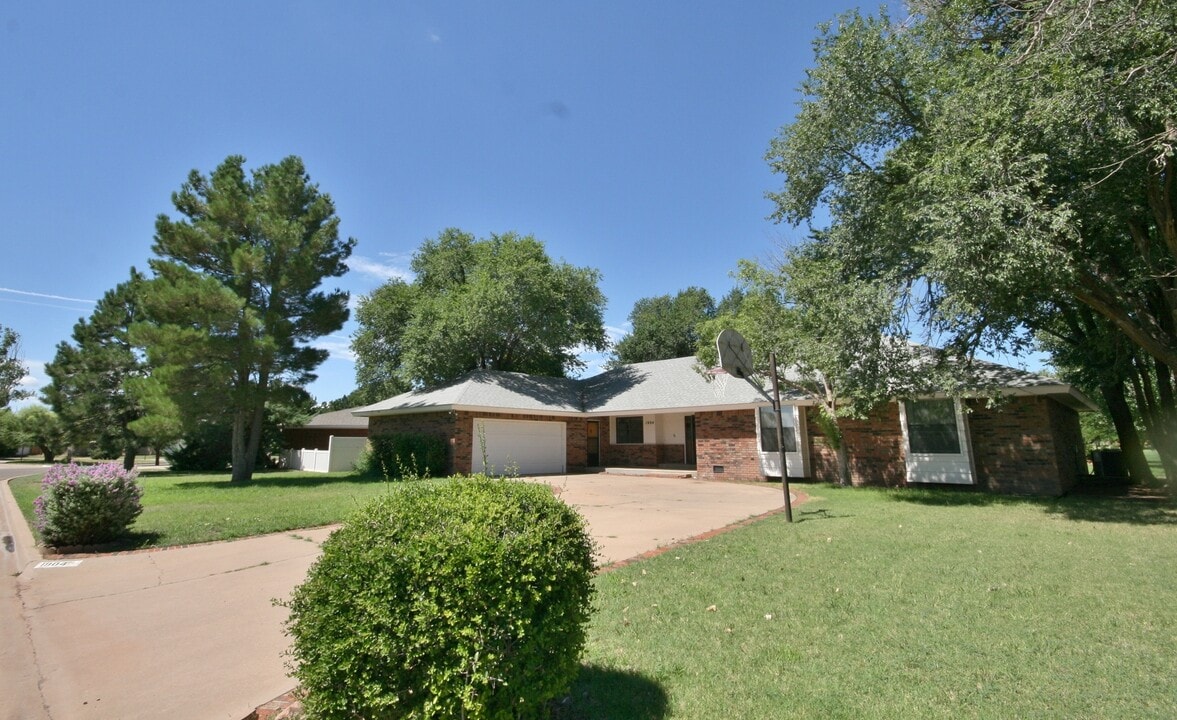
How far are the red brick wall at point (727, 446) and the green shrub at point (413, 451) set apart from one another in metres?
9.15

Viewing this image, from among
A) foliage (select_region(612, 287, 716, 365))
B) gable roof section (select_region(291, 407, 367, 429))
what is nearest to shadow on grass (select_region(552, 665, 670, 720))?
gable roof section (select_region(291, 407, 367, 429))

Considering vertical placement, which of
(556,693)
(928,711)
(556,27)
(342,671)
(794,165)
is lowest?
(928,711)

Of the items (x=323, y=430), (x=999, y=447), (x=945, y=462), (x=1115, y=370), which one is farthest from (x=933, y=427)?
(x=323, y=430)

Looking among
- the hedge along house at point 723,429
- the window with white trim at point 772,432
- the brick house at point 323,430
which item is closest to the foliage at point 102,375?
the brick house at point 323,430

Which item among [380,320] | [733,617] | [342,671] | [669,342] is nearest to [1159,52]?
[733,617]

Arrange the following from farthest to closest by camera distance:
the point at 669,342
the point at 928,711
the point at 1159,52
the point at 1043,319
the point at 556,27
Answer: the point at 669,342, the point at 1043,319, the point at 556,27, the point at 1159,52, the point at 928,711

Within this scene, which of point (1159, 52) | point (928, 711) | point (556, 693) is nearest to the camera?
point (556, 693)

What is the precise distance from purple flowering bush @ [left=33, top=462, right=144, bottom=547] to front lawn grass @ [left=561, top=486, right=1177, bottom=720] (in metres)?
7.12

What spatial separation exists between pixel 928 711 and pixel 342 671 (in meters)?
2.89

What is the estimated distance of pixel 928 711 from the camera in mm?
2715

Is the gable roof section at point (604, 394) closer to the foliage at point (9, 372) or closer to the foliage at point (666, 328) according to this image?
the foliage at point (666, 328)

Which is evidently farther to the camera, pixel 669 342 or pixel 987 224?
pixel 669 342

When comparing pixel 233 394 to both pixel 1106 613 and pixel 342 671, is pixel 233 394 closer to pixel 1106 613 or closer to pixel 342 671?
pixel 342 671

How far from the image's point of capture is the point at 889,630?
3.82m
